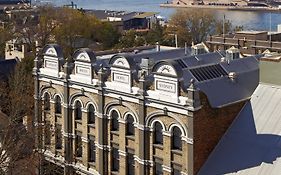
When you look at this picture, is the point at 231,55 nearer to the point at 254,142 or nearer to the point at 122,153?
the point at 254,142

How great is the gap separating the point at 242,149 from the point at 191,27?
257 ft

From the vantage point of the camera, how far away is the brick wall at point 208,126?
95.5ft

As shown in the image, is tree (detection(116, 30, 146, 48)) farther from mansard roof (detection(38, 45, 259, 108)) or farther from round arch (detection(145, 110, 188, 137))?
round arch (detection(145, 110, 188, 137))

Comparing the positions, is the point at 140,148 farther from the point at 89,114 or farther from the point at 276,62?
the point at 276,62

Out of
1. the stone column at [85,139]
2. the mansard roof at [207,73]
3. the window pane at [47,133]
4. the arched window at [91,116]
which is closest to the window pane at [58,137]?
the window pane at [47,133]

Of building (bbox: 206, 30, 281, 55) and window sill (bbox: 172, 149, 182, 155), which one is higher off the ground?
building (bbox: 206, 30, 281, 55)

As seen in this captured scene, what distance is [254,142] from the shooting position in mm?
29484

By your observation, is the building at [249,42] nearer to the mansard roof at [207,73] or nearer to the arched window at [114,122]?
the mansard roof at [207,73]

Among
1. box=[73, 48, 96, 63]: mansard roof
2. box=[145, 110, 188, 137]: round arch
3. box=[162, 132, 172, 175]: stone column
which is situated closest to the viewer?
box=[145, 110, 188, 137]: round arch

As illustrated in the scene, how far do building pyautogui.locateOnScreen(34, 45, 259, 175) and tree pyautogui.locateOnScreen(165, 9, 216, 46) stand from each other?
200 ft

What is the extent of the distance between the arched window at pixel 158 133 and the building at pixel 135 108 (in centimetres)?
5

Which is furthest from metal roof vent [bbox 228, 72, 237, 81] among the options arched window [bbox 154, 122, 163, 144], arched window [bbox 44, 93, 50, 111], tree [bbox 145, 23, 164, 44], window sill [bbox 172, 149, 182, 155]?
tree [bbox 145, 23, 164, 44]

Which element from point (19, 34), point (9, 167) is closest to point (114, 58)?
point (9, 167)

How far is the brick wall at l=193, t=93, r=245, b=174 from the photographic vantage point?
29094 mm
